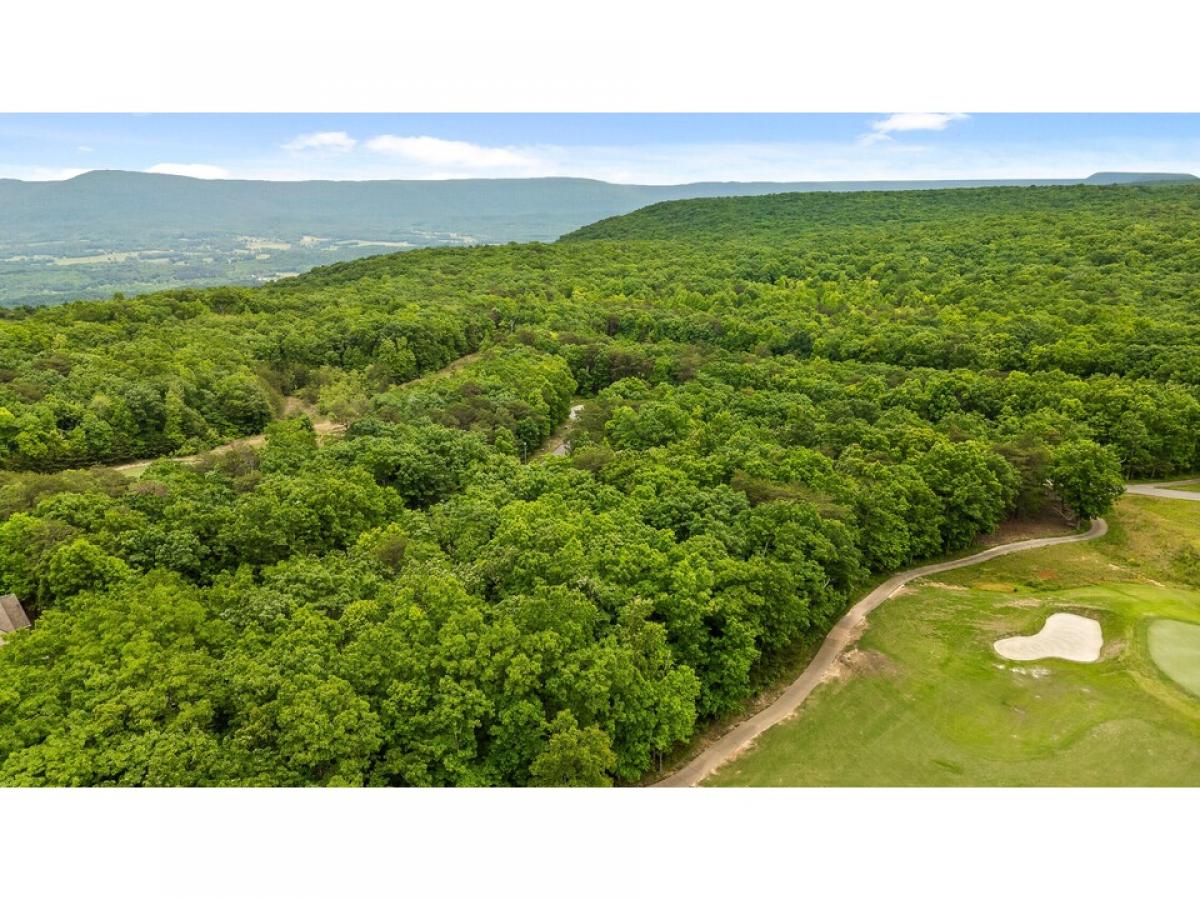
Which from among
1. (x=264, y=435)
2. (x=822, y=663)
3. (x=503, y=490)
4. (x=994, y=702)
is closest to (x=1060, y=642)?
(x=994, y=702)

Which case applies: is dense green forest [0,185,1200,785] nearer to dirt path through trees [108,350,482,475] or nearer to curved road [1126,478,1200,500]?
dirt path through trees [108,350,482,475]

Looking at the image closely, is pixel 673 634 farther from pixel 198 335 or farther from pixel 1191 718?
pixel 198 335

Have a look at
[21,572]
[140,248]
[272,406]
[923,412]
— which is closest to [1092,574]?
[923,412]

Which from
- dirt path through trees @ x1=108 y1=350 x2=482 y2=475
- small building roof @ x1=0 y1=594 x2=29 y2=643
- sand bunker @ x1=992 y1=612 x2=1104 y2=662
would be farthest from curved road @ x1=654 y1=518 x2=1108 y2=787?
dirt path through trees @ x1=108 y1=350 x2=482 y2=475

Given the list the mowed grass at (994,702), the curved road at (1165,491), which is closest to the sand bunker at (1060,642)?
the mowed grass at (994,702)

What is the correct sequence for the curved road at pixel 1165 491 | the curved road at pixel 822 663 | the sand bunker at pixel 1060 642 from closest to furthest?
1. the curved road at pixel 822 663
2. the sand bunker at pixel 1060 642
3. the curved road at pixel 1165 491

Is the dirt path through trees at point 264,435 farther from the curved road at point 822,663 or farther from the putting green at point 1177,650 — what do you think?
the putting green at point 1177,650

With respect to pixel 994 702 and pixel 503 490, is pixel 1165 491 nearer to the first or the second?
pixel 994 702
